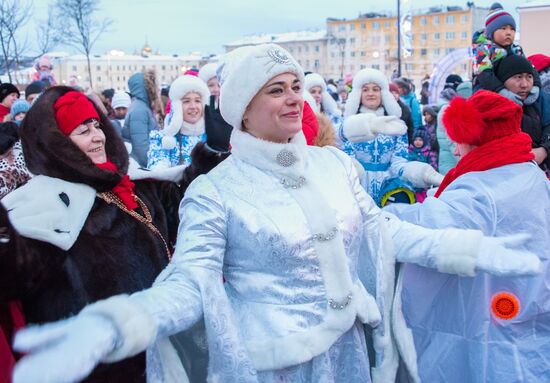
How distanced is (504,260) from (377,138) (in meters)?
3.28

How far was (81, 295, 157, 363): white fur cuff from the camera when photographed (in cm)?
153

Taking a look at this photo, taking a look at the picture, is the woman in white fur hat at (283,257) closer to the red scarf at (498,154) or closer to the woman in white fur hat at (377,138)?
the red scarf at (498,154)

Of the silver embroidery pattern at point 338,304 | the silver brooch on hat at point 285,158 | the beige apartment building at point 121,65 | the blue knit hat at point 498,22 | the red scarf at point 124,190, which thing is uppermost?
the beige apartment building at point 121,65

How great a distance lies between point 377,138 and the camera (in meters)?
5.28

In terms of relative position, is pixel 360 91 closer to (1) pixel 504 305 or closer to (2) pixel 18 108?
(1) pixel 504 305

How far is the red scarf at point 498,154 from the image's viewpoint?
287 cm

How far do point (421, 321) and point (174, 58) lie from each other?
89.6 meters

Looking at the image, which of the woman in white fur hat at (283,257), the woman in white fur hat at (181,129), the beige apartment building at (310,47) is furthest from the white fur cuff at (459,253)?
the beige apartment building at (310,47)

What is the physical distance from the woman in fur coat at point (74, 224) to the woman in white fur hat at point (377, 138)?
1.71 metres

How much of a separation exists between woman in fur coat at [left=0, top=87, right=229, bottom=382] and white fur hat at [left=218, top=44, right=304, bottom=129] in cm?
83

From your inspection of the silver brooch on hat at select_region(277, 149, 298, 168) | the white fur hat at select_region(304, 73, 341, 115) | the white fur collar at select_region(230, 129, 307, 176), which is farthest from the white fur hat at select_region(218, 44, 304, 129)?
the white fur hat at select_region(304, 73, 341, 115)

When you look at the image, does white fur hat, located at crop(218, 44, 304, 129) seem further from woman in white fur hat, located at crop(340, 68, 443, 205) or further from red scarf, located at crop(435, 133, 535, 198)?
woman in white fur hat, located at crop(340, 68, 443, 205)

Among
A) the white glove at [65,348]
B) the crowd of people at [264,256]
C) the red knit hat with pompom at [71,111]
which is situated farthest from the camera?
the red knit hat with pompom at [71,111]

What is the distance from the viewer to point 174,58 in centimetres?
8844
